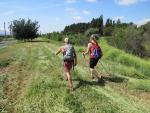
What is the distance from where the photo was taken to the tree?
63.0 metres

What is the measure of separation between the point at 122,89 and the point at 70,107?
328 centimetres

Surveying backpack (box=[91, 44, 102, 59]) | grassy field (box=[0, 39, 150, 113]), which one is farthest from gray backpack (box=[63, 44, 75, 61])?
backpack (box=[91, 44, 102, 59])

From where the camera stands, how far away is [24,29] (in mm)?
62875

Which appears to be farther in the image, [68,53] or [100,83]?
[100,83]

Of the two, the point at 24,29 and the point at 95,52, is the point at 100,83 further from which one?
the point at 24,29

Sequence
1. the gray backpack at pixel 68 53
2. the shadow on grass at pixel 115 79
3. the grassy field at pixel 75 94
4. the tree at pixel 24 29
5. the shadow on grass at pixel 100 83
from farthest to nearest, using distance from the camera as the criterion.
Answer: the tree at pixel 24 29 → the shadow on grass at pixel 115 79 → the shadow on grass at pixel 100 83 → the gray backpack at pixel 68 53 → the grassy field at pixel 75 94

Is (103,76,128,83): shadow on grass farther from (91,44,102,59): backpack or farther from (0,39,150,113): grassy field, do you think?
(91,44,102,59): backpack

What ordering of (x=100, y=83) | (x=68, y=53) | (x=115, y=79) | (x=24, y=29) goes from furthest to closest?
(x=24, y=29)
(x=115, y=79)
(x=100, y=83)
(x=68, y=53)

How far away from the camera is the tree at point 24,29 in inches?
2480

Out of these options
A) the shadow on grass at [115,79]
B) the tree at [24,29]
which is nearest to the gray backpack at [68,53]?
the shadow on grass at [115,79]

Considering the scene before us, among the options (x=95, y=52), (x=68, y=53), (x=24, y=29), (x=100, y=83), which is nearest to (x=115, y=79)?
(x=100, y=83)

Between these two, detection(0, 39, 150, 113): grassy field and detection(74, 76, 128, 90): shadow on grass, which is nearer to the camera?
detection(0, 39, 150, 113): grassy field

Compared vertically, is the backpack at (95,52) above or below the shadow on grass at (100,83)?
above

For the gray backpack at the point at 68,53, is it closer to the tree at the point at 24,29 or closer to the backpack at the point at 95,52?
the backpack at the point at 95,52
